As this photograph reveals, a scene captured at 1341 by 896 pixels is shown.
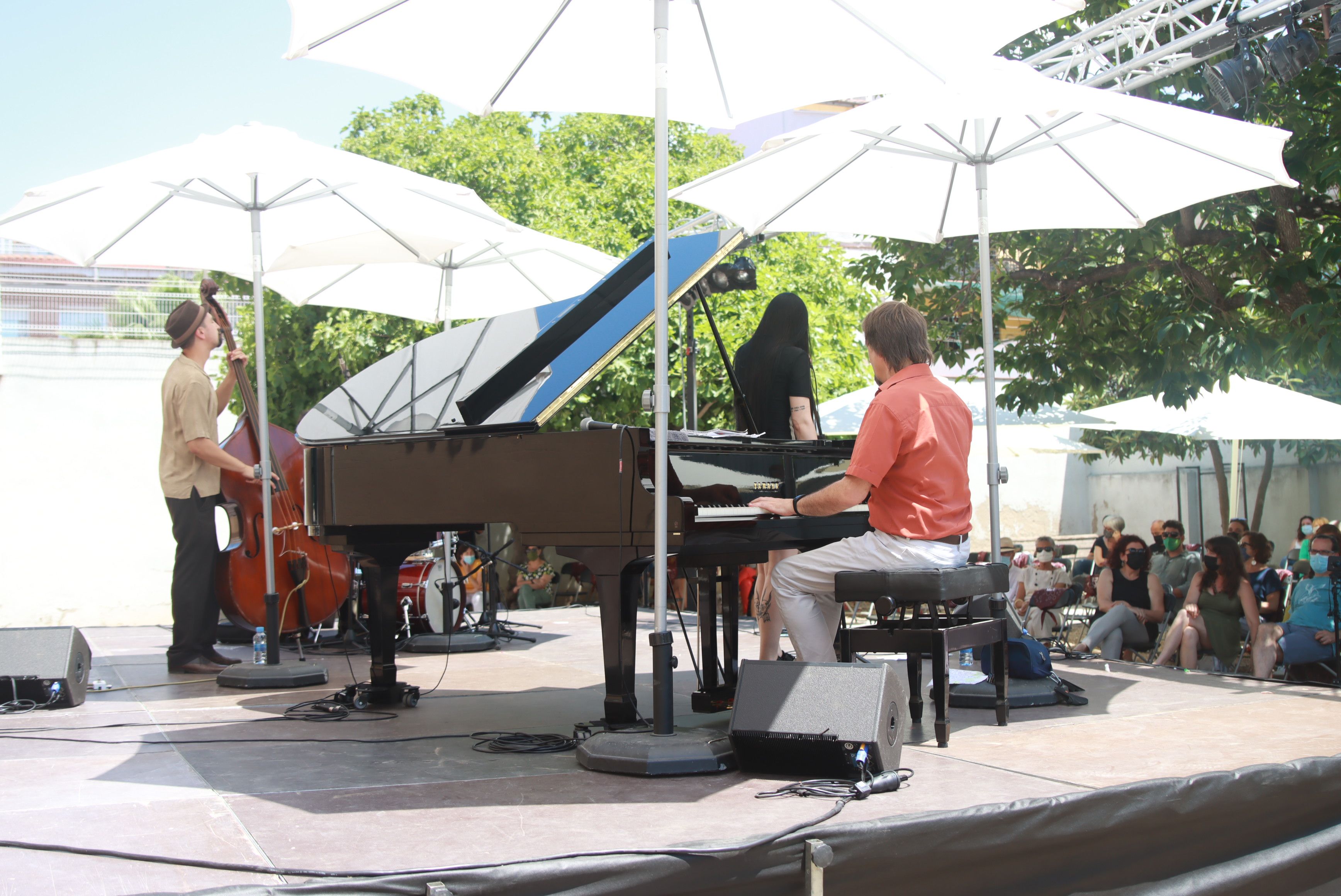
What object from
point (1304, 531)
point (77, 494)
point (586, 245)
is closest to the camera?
point (1304, 531)

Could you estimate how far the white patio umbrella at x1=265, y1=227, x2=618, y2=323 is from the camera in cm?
802

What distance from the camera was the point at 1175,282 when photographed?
28.3ft

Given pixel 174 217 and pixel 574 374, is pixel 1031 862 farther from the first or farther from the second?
pixel 174 217

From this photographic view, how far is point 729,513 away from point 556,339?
102 centimetres

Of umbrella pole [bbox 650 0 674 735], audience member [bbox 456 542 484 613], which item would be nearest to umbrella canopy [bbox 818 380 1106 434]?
audience member [bbox 456 542 484 613]

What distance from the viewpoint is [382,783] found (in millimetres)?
3328

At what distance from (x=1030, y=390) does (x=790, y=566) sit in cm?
586

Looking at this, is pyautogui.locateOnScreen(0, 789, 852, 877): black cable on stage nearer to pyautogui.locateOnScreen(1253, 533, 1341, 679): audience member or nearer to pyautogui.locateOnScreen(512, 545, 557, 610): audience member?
pyautogui.locateOnScreen(1253, 533, 1341, 679): audience member

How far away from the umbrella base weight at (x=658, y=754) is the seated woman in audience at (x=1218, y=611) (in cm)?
442

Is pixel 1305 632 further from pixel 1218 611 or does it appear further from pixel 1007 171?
pixel 1007 171

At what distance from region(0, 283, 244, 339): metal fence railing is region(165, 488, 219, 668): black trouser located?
402cm

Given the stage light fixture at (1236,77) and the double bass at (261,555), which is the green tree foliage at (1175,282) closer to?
the stage light fixture at (1236,77)

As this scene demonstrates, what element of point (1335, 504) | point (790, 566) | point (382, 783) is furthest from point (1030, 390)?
point (1335, 504)

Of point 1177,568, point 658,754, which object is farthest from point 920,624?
point 1177,568
